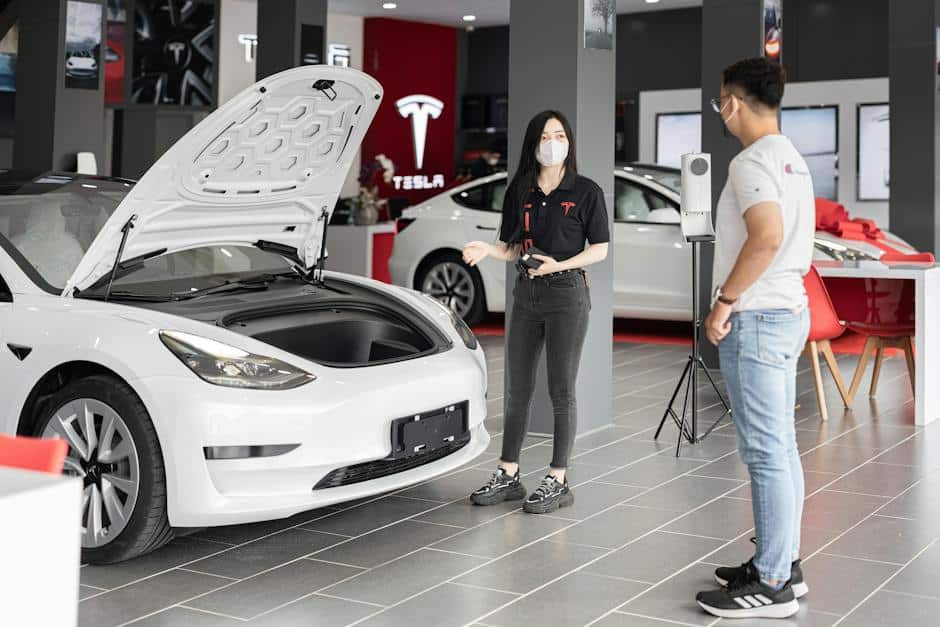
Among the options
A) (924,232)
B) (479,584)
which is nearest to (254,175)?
(479,584)

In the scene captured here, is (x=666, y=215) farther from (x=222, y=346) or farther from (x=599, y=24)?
(x=222, y=346)

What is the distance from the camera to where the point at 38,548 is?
199 centimetres

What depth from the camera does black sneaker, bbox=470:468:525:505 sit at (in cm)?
497

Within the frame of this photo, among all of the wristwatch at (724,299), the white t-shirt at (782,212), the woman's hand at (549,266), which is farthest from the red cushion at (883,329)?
the wristwatch at (724,299)

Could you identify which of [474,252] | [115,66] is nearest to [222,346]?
[474,252]

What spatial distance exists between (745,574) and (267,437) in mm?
1529

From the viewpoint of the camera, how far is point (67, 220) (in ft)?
15.6

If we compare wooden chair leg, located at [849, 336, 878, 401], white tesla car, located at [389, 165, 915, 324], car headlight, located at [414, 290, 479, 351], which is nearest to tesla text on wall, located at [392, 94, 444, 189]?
white tesla car, located at [389, 165, 915, 324]

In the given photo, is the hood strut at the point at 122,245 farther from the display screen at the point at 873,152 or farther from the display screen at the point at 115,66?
the display screen at the point at 873,152

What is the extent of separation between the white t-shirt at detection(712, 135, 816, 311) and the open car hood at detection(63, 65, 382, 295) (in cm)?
156

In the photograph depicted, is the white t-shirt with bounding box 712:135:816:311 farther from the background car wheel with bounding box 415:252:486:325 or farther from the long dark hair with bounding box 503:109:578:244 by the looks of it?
the background car wheel with bounding box 415:252:486:325

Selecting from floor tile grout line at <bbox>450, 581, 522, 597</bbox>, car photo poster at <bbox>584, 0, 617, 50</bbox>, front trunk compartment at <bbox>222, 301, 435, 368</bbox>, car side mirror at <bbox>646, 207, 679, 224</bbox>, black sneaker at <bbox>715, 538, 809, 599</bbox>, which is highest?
car photo poster at <bbox>584, 0, 617, 50</bbox>

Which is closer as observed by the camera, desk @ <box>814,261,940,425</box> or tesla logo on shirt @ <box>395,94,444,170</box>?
desk @ <box>814,261,940,425</box>

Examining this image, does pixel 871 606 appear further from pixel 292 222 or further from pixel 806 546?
pixel 292 222
